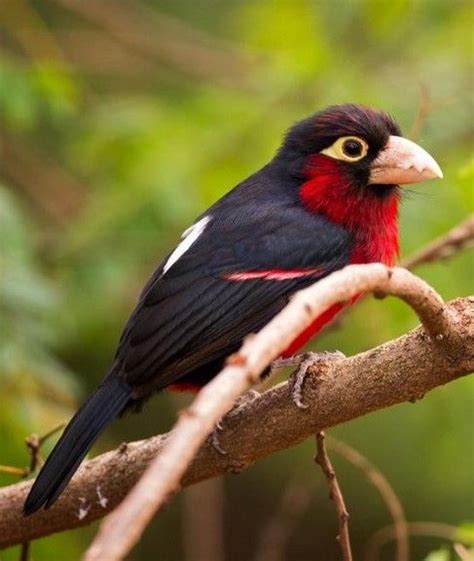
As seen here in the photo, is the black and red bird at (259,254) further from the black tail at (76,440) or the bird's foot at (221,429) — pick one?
the bird's foot at (221,429)

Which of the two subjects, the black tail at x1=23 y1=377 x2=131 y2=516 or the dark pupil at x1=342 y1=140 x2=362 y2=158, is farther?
the dark pupil at x1=342 y1=140 x2=362 y2=158

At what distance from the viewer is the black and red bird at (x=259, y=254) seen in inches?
129

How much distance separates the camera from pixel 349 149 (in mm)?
3797

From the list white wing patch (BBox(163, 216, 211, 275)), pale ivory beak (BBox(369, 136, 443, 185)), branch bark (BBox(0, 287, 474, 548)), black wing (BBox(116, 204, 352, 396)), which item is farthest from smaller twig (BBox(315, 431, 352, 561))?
pale ivory beak (BBox(369, 136, 443, 185))

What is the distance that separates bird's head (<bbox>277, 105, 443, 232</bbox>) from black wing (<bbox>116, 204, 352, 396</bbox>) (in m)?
0.07

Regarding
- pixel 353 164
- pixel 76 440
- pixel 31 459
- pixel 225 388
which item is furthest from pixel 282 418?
pixel 225 388

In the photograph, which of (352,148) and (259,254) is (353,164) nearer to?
(352,148)

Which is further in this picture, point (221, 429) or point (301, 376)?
point (221, 429)

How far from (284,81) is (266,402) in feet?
9.36

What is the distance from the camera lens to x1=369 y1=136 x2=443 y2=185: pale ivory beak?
361 cm

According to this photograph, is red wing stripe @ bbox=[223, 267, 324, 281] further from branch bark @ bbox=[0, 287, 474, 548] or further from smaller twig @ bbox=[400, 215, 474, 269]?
branch bark @ bbox=[0, 287, 474, 548]

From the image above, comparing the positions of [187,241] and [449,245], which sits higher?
[187,241]

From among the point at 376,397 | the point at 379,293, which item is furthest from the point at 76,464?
the point at 379,293

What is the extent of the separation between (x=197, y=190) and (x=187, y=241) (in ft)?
4.96
